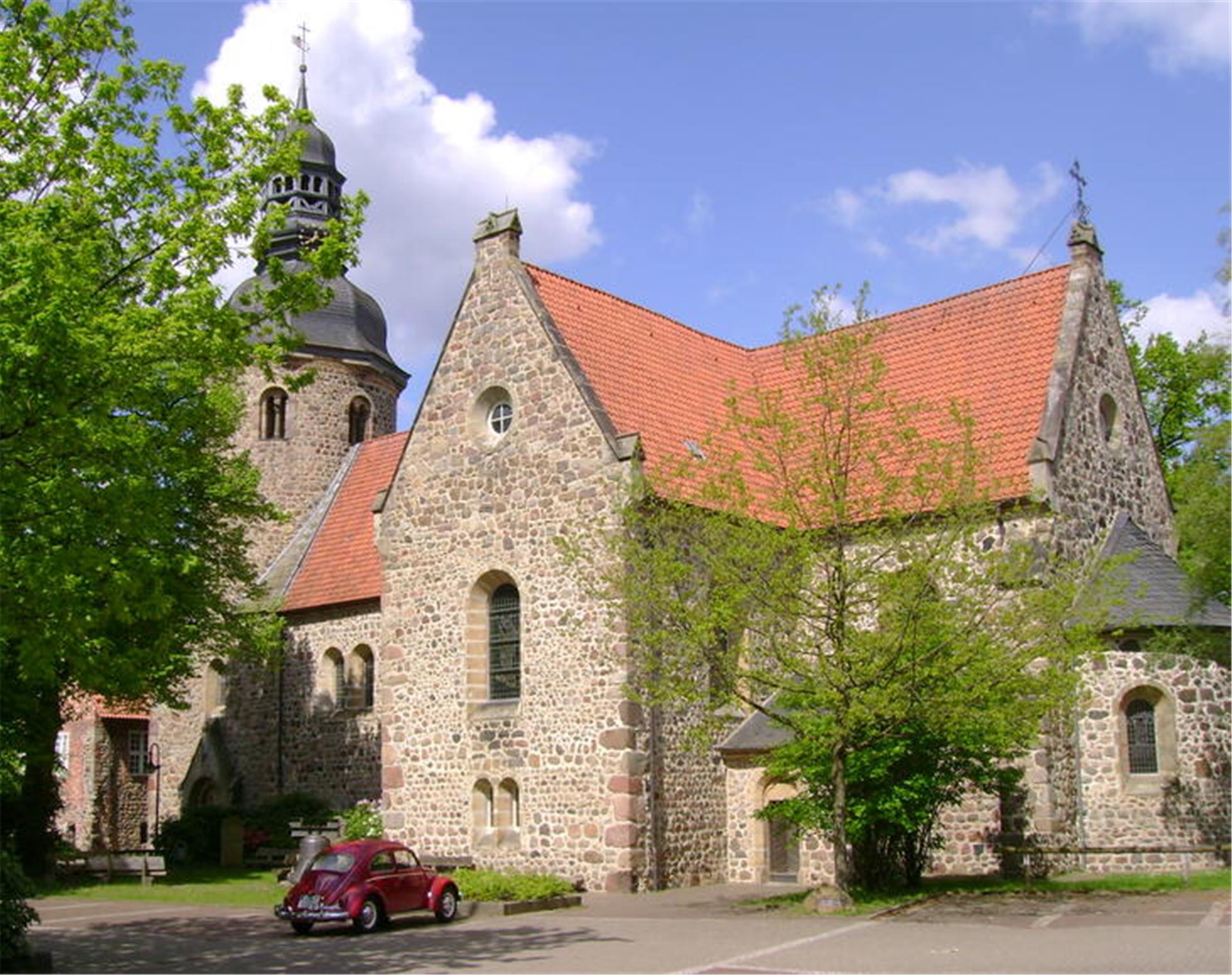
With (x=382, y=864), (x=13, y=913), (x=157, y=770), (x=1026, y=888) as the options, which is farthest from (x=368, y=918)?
(x=157, y=770)

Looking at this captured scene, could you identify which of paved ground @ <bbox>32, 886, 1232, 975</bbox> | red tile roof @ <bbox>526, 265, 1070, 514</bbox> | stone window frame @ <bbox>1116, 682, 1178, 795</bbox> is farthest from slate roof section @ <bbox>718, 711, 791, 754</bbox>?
stone window frame @ <bbox>1116, 682, 1178, 795</bbox>

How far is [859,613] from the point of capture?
1922cm

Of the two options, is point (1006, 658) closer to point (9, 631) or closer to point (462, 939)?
point (462, 939)

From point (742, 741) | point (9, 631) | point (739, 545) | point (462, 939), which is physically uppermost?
point (739, 545)

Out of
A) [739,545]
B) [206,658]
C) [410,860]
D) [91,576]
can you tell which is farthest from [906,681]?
[206,658]

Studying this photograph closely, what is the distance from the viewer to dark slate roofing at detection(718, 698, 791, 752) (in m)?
23.6

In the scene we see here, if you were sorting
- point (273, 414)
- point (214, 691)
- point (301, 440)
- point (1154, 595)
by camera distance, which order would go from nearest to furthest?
point (1154, 595), point (214, 691), point (301, 440), point (273, 414)

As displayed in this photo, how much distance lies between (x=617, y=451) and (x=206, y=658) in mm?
17003

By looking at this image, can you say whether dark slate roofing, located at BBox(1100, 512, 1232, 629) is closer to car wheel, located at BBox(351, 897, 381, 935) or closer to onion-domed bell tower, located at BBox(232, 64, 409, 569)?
car wheel, located at BBox(351, 897, 381, 935)

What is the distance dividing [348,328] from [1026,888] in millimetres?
26365

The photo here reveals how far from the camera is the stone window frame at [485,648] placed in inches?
957

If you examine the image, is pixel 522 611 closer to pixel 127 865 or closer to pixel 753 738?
pixel 753 738

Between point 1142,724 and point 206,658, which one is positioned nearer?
point 1142,724

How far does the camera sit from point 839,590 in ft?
62.7
